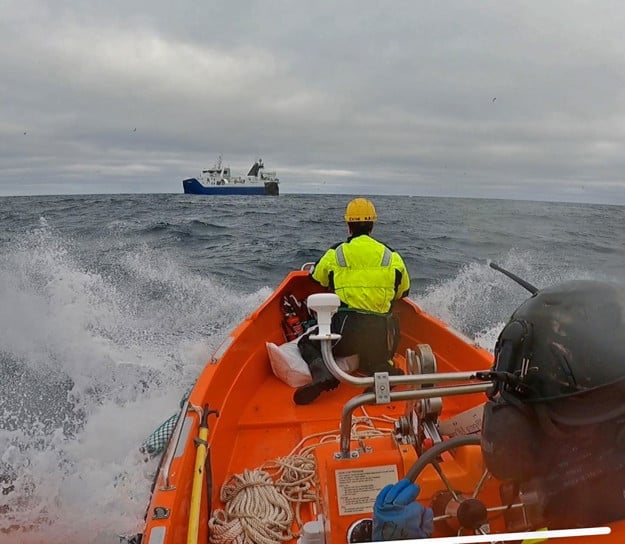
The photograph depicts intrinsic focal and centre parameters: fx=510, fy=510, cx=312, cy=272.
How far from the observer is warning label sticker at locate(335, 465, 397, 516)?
1.99m

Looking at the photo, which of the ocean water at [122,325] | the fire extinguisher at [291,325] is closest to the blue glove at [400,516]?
the ocean water at [122,325]

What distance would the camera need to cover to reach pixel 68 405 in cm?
542

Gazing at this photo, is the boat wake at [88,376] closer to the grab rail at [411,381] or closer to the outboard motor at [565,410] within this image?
the grab rail at [411,381]

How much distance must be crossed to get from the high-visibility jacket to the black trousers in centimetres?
9

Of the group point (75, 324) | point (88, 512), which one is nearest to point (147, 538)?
point (88, 512)

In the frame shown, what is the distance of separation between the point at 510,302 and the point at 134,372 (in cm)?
719

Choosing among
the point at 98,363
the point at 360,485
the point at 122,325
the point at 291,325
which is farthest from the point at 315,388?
the point at 122,325

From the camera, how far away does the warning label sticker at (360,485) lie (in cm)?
199

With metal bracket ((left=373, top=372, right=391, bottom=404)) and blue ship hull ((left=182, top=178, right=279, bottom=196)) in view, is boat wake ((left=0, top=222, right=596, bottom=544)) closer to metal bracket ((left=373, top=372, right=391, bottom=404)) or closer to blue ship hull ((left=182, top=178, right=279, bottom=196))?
metal bracket ((left=373, top=372, right=391, bottom=404))

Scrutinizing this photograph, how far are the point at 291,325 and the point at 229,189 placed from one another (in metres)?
56.2

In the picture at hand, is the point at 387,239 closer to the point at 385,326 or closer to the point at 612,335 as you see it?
the point at 385,326

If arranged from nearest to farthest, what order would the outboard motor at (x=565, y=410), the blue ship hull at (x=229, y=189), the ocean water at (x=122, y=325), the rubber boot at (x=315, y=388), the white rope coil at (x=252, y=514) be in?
the outboard motor at (x=565, y=410), the white rope coil at (x=252, y=514), the ocean water at (x=122, y=325), the rubber boot at (x=315, y=388), the blue ship hull at (x=229, y=189)

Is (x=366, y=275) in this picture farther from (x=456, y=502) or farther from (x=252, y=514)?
(x=456, y=502)

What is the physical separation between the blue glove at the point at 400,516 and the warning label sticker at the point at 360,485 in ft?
1.72
